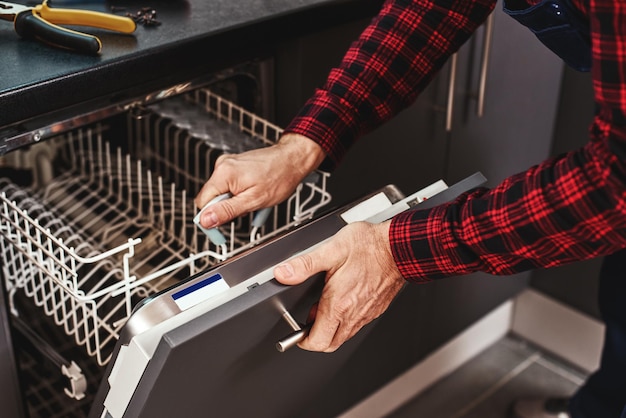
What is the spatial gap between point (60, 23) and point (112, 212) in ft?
1.31

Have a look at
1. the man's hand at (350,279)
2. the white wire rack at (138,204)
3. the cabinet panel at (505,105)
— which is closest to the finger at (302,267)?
the man's hand at (350,279)

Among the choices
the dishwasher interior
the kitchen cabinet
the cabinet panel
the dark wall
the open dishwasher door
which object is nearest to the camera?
the open dishwasher door

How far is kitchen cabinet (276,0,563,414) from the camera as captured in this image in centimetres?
122

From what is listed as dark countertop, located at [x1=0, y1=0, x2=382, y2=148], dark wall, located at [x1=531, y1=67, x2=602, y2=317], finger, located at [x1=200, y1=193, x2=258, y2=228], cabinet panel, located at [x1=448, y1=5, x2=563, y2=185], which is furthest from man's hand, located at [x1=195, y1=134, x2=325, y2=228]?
dark wall, located at [x1=531, y1=67, x2=602, y2=317]

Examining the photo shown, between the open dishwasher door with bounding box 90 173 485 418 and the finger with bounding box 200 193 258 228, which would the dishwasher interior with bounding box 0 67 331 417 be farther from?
the open dishwasher door with bounding box 90 173 485 418

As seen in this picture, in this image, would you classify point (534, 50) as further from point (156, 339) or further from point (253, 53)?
point (156, 339)

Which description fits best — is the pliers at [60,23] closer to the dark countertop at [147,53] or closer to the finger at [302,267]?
the dark countertop at [147,53]

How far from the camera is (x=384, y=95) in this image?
3.74 ft

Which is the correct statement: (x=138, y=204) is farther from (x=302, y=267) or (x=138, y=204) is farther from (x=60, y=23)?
(x=302, y=267)

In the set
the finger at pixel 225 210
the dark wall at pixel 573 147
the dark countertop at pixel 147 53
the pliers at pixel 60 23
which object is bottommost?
the dark wall at pixel 573 147

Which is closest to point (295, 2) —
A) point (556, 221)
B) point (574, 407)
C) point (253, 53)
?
point (253, 53)

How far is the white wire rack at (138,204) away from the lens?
45.3 inches

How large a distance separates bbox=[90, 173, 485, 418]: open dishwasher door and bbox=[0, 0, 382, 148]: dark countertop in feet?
0.95

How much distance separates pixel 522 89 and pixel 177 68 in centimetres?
77
